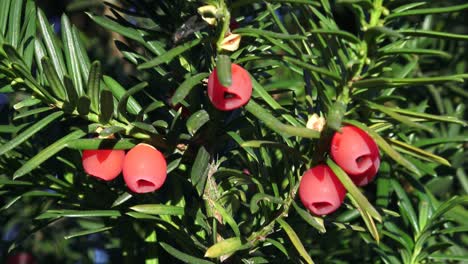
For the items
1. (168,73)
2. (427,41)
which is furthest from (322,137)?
(427,41)

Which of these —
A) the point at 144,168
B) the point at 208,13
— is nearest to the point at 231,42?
the point at 208,13

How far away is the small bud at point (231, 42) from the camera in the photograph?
0.64 meters

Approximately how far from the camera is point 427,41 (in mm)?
1188

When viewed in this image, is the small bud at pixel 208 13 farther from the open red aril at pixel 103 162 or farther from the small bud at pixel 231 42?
the open red aril at pixel 103 162

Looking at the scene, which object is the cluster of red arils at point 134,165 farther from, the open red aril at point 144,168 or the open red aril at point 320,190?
the open red aril at point 320,190

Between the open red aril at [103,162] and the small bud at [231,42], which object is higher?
the small bud at [231,42]

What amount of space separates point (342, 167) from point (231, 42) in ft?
0.50

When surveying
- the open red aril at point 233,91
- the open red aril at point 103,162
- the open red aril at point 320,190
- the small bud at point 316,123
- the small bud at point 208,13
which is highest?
the small bud at point 208,13

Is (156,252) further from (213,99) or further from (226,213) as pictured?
(213,99)

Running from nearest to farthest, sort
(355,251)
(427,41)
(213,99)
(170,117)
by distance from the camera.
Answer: (213,99) → (170,117) → (355,251) → (427,41)

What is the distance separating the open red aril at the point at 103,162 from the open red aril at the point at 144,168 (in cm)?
2

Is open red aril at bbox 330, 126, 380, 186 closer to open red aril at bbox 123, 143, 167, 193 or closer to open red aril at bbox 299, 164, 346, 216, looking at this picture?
open red aril at bbox 299, 164, 346, 216

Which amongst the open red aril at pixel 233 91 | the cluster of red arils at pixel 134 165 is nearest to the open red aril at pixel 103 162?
the cluster of red arils at pixel 134 165

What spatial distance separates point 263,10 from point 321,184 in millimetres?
280
